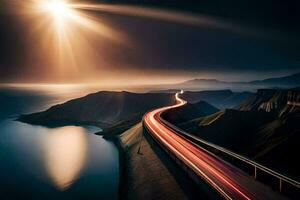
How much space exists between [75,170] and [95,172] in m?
8.26

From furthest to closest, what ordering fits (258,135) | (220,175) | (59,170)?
(258,135) < (59,170) < (220,175)

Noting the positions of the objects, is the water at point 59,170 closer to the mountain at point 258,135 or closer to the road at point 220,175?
the road at point 220,175

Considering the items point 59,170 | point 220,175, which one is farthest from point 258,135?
point 220,175

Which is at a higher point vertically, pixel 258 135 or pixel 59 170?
pixel 258 135

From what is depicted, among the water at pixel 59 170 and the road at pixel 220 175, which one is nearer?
the road at pixel 220 175

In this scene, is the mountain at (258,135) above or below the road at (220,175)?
below

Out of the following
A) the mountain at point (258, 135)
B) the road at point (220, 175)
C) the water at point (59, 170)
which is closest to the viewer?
the road at point (220, 175)

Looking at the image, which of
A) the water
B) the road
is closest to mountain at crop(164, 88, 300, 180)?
the road

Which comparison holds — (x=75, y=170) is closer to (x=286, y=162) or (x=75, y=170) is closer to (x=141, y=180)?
(x=141, y=180)

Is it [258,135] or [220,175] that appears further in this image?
[258,135]

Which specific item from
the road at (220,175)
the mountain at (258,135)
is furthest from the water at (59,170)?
the mountain at (258,135)

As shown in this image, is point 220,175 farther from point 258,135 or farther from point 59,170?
point 258,135

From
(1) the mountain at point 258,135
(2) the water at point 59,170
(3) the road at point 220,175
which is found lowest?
(2) the water at point 59,170

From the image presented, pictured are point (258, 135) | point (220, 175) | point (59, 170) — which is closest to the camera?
point (220, 175)
